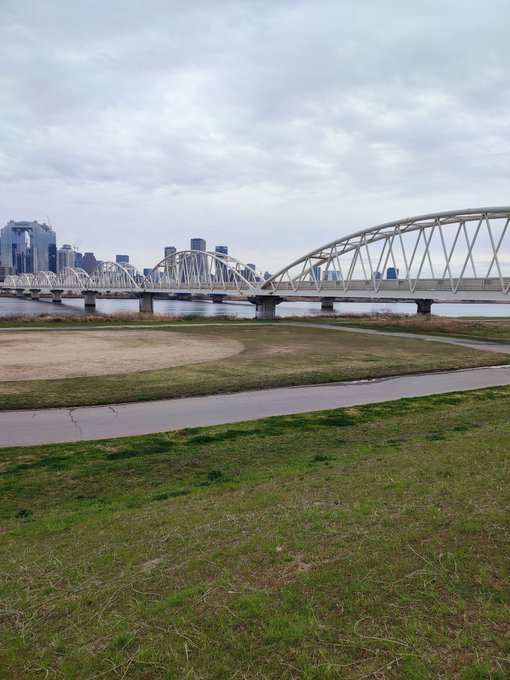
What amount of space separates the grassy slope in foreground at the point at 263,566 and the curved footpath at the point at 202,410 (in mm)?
2497

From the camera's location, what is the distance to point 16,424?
11.6 metres

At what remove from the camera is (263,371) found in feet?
63.0

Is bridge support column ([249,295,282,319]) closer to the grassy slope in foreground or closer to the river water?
the river water

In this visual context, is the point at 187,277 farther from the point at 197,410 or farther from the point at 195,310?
the point at 197,410

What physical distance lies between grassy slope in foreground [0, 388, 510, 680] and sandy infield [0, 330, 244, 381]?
1125cm

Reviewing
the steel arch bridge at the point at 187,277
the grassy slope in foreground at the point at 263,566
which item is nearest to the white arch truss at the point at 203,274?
the steel arch bridge at the point at 187,277

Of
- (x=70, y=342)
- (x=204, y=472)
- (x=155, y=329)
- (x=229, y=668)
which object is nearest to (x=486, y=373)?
(x=204, y=472)

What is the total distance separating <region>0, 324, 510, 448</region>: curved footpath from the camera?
1116cm

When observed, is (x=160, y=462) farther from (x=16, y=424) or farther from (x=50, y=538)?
(x=16, y=424)

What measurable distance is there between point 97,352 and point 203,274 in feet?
260

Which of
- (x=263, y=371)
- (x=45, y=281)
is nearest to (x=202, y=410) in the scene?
(x=263, y=371)

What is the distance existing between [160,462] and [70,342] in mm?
23102

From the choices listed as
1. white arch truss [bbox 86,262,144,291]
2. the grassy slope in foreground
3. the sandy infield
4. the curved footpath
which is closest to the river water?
white arch truss [bbox 86,262,144,291]

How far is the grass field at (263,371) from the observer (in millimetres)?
14687
